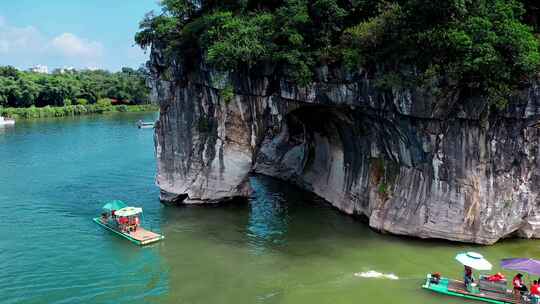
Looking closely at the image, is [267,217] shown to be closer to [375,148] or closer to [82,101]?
[375,148]

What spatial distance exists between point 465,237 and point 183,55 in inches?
581

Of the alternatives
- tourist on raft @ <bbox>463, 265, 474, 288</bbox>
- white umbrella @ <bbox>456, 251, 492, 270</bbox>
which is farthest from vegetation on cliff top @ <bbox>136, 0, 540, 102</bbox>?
tourist on raft @ <bbox>463, 265, 474, 288</bbox>

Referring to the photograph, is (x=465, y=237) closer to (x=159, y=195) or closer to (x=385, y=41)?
(x=385, y=41)

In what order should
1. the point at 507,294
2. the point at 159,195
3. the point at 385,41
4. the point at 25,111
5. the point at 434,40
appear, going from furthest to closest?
the point at 25,111 → the point at 159,195 → the point at 385,41 → the point at 434,40 → the point at 507,294

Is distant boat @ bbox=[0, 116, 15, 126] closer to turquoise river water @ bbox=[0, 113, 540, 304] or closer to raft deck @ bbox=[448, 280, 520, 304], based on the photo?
turquoise river water @ bbox=[0, 113, 540, 304]

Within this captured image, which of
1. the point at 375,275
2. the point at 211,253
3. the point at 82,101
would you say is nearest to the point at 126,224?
the point at 211,253

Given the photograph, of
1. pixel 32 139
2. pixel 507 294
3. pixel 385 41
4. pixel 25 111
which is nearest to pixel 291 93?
pixel 385 41

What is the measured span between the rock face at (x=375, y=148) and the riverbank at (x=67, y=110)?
46212 millimetres

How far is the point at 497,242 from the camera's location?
18.6 m

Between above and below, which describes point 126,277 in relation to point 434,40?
below

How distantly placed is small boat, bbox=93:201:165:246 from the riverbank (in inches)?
1902

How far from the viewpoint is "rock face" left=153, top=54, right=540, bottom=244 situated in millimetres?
17719

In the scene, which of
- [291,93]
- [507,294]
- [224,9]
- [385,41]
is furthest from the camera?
[224,9]

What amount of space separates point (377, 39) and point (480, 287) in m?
9.33
